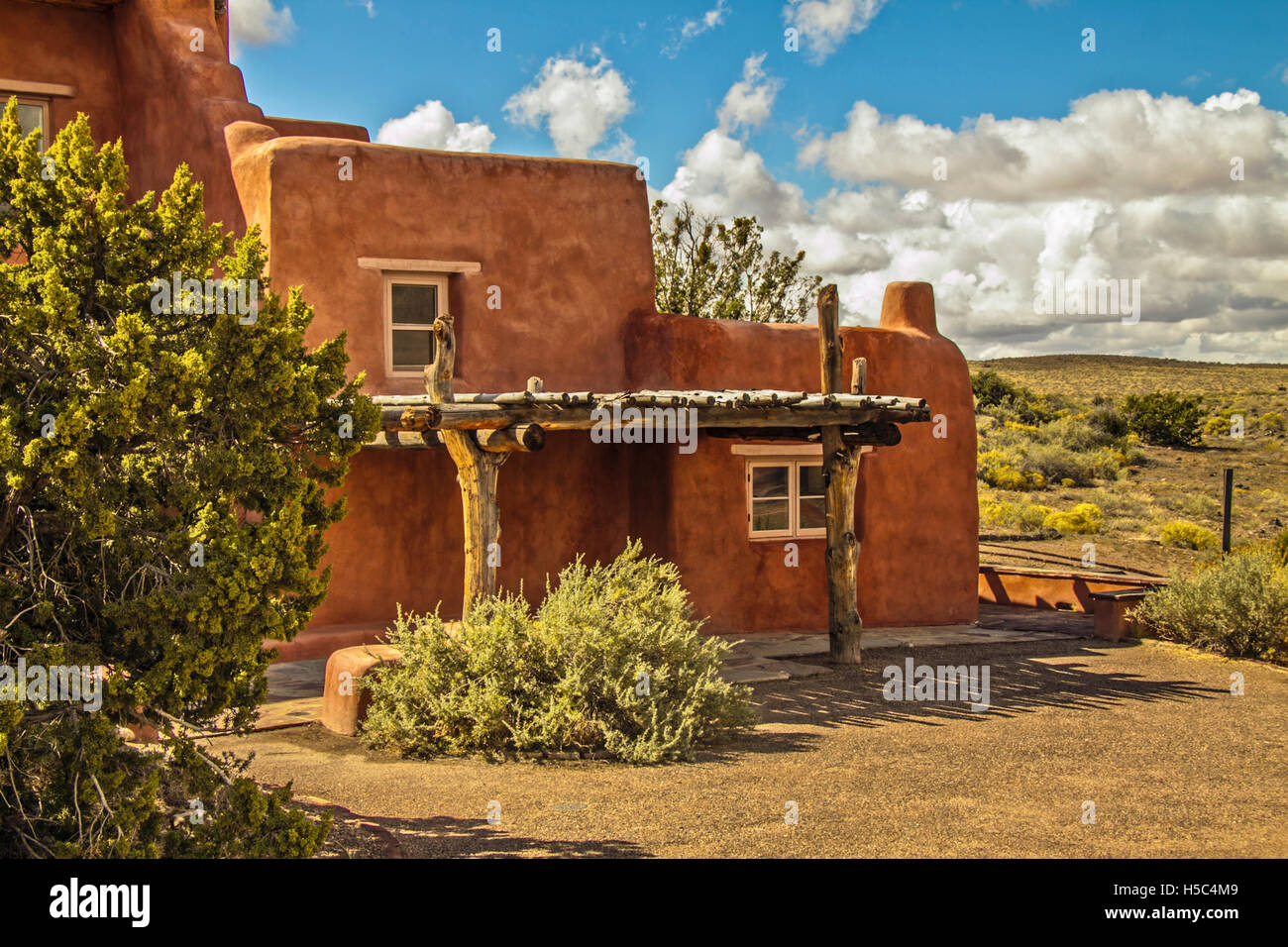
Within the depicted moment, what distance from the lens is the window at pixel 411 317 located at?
40.4 ft

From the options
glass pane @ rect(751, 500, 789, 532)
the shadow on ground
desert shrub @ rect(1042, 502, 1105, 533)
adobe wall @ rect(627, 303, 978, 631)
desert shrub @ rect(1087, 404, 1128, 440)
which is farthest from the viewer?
desert shrub @ rect(1087, 404, 1128, 440)

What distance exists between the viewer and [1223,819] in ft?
20.7

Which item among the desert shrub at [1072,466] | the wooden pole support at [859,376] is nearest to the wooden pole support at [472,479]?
the wooden pole support at [859,376]

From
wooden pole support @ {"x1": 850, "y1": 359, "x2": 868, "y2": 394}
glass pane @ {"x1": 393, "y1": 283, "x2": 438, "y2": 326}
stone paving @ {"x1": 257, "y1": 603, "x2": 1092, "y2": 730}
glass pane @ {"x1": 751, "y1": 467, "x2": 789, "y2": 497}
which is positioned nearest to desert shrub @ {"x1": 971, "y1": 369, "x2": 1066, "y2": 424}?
stone paving @ {"x1": 257, "y1": 603, "x2": 1092, "y2": 730}

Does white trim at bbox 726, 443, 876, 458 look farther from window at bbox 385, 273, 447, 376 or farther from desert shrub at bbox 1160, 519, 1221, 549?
desert shrub at bbox 1160, 519, 1221, 549

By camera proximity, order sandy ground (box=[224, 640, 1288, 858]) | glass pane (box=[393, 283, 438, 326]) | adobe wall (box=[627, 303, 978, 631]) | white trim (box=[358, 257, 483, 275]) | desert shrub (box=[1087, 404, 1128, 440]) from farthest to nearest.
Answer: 1. desert shrub (box=[1087, 404, 1128, 440])
2. adobe wall (box=[627, 303, 978, 631])
3. glass pane (box=[393, 283, 438, 326])
4. white trim (box=[358, 257, 483, 275])
5. sandy ground (box=[224, 640, 1288, 858])

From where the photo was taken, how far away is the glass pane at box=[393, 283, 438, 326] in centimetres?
1243

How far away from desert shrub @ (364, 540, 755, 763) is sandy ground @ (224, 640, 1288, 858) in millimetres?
234

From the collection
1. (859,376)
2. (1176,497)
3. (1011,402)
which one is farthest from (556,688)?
(1011,402)
